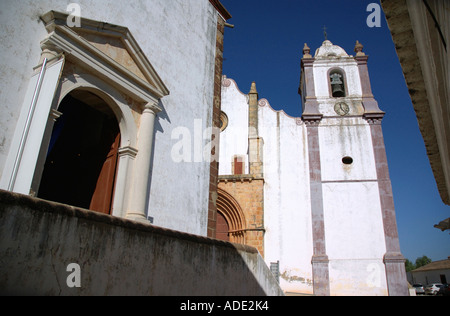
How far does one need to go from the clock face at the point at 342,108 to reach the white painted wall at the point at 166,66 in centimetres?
865

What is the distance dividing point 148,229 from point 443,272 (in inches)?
1827

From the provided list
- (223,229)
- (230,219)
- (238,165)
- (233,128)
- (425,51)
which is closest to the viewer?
(425,51)

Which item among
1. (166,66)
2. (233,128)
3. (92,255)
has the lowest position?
(92,255)

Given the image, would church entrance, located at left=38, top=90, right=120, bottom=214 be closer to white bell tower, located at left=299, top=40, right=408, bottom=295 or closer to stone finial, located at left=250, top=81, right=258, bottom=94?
white bell tower, located at left=299, top=40, right=408, bottom=295

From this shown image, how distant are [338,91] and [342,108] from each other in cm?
112

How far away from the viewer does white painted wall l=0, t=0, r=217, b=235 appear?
4176 mm

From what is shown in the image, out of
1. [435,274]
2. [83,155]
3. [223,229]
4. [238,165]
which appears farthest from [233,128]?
[435,274]

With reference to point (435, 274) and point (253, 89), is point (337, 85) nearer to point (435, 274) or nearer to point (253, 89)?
point (253, 89)

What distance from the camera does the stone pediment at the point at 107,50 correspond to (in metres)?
4.55

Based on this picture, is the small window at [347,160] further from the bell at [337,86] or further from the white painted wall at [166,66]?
the white painted wall at [166,66]

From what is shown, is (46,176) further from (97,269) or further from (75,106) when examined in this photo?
(97,269)

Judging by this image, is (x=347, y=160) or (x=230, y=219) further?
(x=347, y=160)

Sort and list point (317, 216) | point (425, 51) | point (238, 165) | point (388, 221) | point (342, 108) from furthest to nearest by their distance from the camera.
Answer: point (342, 108), point (238, 165), point (317, 216), point (388, 221), point (425, 51)

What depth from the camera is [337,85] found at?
16.1 metres
